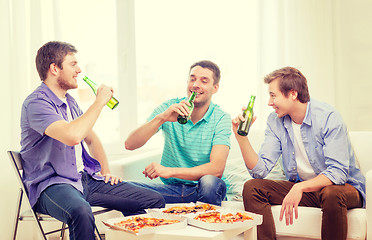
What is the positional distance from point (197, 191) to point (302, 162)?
59cm

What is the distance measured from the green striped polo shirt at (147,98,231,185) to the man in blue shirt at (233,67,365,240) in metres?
0.25

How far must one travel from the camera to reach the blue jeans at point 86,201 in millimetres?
2191

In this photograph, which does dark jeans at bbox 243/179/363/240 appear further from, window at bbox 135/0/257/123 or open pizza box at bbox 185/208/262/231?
window at bbox 135/0/257/123

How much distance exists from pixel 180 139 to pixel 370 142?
106 centimetres

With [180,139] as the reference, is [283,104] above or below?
above

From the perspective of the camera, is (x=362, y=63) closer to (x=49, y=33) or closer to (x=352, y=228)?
(x=352, y=228)

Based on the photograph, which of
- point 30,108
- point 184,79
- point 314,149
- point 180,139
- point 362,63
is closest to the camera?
point 30,108

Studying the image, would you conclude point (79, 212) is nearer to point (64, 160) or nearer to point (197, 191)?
point (64, 160)

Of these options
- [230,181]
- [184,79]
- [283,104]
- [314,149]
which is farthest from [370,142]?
[184,79]

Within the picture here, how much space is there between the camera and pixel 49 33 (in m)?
3.12

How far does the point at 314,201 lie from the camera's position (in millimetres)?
2637

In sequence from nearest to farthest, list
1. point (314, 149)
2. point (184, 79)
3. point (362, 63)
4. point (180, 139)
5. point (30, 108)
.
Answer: point (30, 108) < point (314, 149) < point (180, 139) < point (362, 63) < point (184, 79)

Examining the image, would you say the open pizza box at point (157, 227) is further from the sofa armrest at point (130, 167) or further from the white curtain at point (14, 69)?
the white curtain at point (14, 69)

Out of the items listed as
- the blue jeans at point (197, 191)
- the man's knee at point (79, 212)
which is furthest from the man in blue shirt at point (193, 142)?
the man's knee at point (79, 212)
